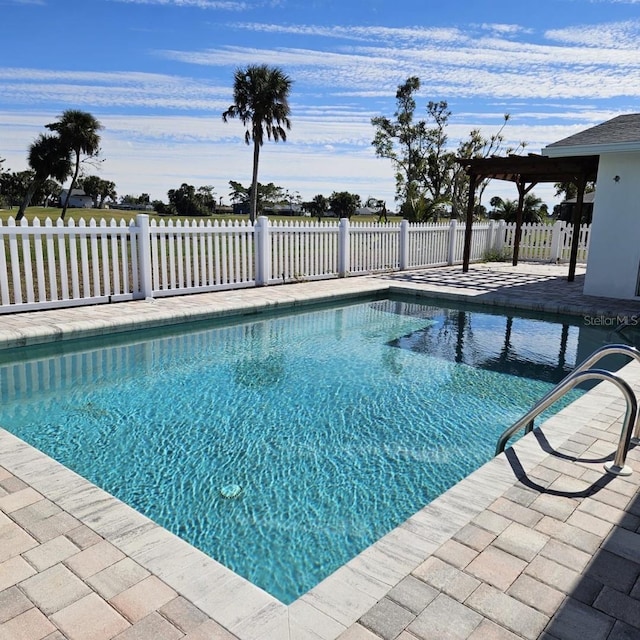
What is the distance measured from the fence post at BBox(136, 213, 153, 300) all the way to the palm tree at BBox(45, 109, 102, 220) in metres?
26.2

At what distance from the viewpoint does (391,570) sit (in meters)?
2.02

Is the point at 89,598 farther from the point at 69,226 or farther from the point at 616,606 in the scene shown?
the point at 69,226

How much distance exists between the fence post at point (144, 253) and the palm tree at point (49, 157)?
28.0m

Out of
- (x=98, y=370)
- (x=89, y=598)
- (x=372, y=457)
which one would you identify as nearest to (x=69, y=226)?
(x=98, y=370)

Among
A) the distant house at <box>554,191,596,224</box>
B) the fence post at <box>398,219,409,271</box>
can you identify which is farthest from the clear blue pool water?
the distant house at <box>554,191,596,224</box>

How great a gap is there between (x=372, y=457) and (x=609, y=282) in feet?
26.4

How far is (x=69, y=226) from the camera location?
707 centimetres

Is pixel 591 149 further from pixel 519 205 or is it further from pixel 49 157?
pixel 49 157

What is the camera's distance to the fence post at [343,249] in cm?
1106

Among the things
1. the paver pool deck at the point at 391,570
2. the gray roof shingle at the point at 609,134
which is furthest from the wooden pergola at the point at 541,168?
the paver pool deck at the point at 391,570

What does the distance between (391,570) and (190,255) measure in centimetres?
732

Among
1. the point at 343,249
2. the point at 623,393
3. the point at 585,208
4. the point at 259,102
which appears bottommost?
the point at 623,393

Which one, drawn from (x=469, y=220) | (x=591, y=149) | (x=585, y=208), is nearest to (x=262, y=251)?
(x=591, y=149)

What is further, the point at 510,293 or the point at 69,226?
the point at 510,293
